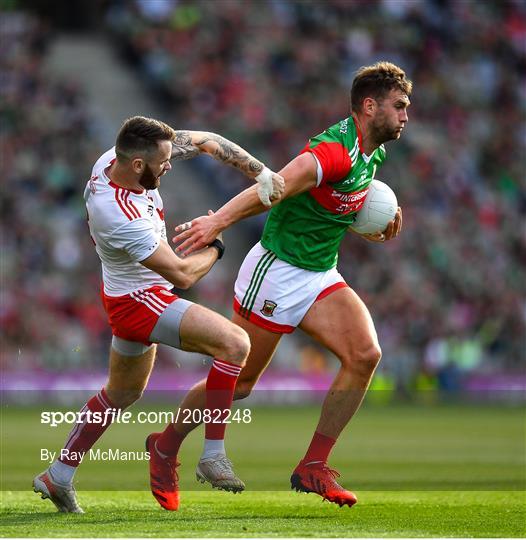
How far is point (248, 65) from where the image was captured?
2395 cm

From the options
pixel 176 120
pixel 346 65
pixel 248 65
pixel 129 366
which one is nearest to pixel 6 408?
pixel 176 120

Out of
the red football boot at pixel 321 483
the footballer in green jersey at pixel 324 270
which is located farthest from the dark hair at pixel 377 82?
the red football boot at pixel 321 483

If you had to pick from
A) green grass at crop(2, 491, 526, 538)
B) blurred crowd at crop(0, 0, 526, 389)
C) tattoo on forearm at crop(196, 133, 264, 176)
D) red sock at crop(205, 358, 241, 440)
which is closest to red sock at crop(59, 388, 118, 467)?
green grass at crop(2, 491, 526, 538)

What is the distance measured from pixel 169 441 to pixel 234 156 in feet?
5.82

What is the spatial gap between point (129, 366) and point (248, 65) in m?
17.1

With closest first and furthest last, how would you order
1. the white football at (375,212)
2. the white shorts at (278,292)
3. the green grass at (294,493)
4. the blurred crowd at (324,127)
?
the green grass at (294,493), the white shorts at (278,292), the white football at (375,212), the blurred crowd at (324,127)

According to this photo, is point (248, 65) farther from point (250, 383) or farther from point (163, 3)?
point (250, 383)

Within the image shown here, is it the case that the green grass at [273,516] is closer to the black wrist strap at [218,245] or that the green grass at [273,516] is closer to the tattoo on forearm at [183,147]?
the black wrist strap at [218,245]

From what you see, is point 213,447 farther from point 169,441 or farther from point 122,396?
point 122,396

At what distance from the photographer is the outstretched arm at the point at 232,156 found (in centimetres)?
727

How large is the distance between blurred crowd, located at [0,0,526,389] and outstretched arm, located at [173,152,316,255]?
40.6 feet

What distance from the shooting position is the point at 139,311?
720cm

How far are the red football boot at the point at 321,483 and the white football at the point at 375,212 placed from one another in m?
1.55

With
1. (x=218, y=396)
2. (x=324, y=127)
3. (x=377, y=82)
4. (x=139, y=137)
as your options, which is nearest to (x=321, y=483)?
(x=218, y=396)
